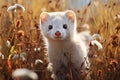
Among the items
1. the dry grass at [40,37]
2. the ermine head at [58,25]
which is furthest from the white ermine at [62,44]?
the dry grass at [40,37]

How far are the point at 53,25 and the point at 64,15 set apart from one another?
0.22 metres

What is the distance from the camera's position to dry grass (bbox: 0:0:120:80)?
3.58 meters

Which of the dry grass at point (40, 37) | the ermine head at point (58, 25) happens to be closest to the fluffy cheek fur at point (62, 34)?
→ the ermine head at point (58, 25)

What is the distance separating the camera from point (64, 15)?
3.92 meters

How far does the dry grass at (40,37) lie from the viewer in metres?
3.58

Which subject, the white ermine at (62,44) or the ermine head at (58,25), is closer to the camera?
the ermine head at (58,25)

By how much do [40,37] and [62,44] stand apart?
0.52m

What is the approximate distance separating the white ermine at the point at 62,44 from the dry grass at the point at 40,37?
12 cm

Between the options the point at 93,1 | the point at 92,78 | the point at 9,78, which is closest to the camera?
the point at 9,78

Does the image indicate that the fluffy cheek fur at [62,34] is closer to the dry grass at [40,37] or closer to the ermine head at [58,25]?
the ermine head at [58,25]

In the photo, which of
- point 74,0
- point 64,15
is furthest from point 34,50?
point 74,0

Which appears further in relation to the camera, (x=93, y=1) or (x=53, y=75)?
(x=93, y=1)

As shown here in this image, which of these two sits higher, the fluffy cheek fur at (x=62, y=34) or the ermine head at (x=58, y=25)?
the ermine head at (x=58, y=25)

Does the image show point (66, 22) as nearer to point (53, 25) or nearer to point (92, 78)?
point (53, 25)
